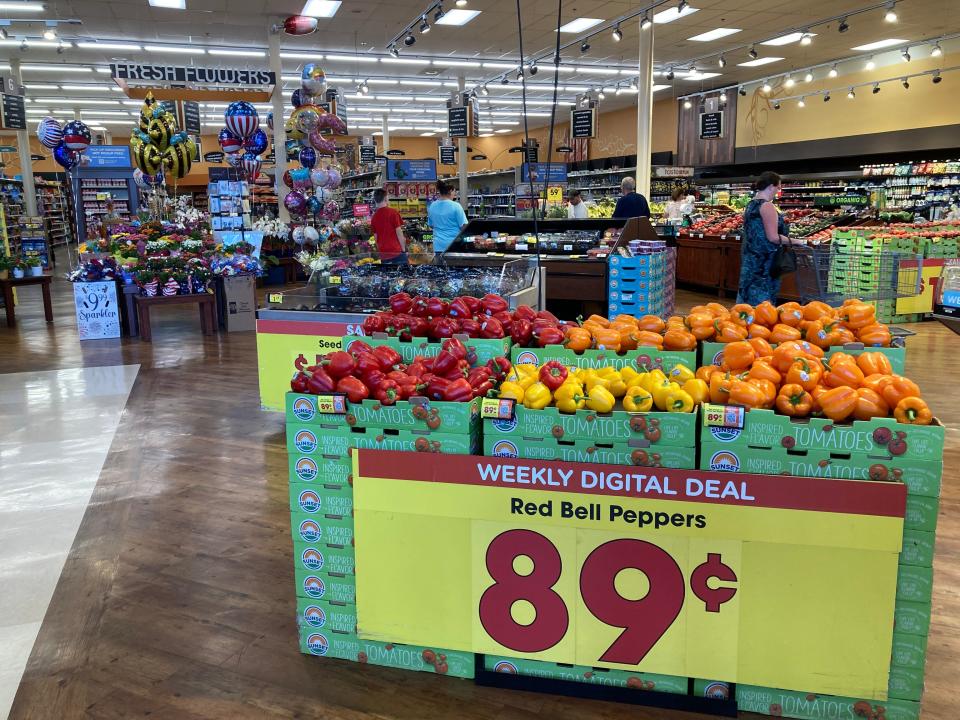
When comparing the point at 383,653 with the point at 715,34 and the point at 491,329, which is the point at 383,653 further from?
the point at 715,34

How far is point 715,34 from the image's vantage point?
13445mm

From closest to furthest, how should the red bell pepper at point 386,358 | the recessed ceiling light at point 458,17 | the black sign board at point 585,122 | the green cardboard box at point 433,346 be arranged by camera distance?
the red bell pepper at point 386,358 < the green cardboard box at point 433,346 < the recessed ceiling light at point 458,17 < the black sign board at point 585,122

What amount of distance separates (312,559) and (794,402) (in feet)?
5.13

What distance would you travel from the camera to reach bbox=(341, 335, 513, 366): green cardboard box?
2967 mm

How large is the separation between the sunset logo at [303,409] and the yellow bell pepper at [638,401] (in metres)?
0.97

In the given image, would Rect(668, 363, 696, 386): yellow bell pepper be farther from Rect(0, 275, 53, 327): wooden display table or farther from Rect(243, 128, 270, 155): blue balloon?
Rect(243, 128, 270, 155): blue balloon

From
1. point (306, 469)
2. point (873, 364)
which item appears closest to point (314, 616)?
point (306, 469)

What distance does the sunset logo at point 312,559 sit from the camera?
241cm

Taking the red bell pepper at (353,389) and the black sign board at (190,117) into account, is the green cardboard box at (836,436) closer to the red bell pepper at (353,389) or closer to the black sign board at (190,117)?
the red bell pepper at (353,389)

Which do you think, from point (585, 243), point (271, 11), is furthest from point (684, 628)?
point (271, 11)

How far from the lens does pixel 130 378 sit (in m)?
6.72

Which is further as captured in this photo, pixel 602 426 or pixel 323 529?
pixel 323 529

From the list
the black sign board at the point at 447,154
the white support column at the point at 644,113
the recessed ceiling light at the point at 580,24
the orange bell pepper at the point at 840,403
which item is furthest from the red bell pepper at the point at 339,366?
the black sign board at the point at 447,154

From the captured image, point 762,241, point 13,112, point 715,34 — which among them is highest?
point 715,34
